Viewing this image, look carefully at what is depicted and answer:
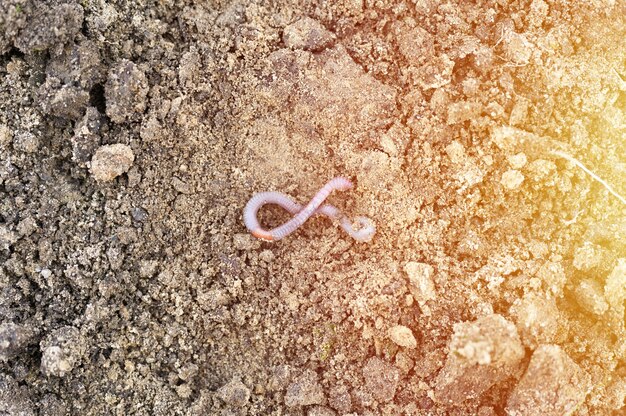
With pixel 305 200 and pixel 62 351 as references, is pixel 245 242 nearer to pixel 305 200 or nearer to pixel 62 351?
pixel 305 200

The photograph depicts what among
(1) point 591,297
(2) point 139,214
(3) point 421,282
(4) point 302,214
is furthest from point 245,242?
(1) point 591,297

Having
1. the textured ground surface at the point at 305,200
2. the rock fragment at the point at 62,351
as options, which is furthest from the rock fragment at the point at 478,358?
→ the rock fragment at the point at 62,351

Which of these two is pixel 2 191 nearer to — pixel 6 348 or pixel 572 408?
pixel 6 348

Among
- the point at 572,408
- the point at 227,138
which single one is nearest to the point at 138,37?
the point at 227,138

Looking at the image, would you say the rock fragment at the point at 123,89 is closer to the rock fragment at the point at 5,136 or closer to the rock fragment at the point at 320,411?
the rock fragment at the point at 5,136

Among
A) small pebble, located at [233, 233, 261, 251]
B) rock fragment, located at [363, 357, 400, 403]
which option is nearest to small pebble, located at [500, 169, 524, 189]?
rock fragment, located at [363, 357, 400, 403]
